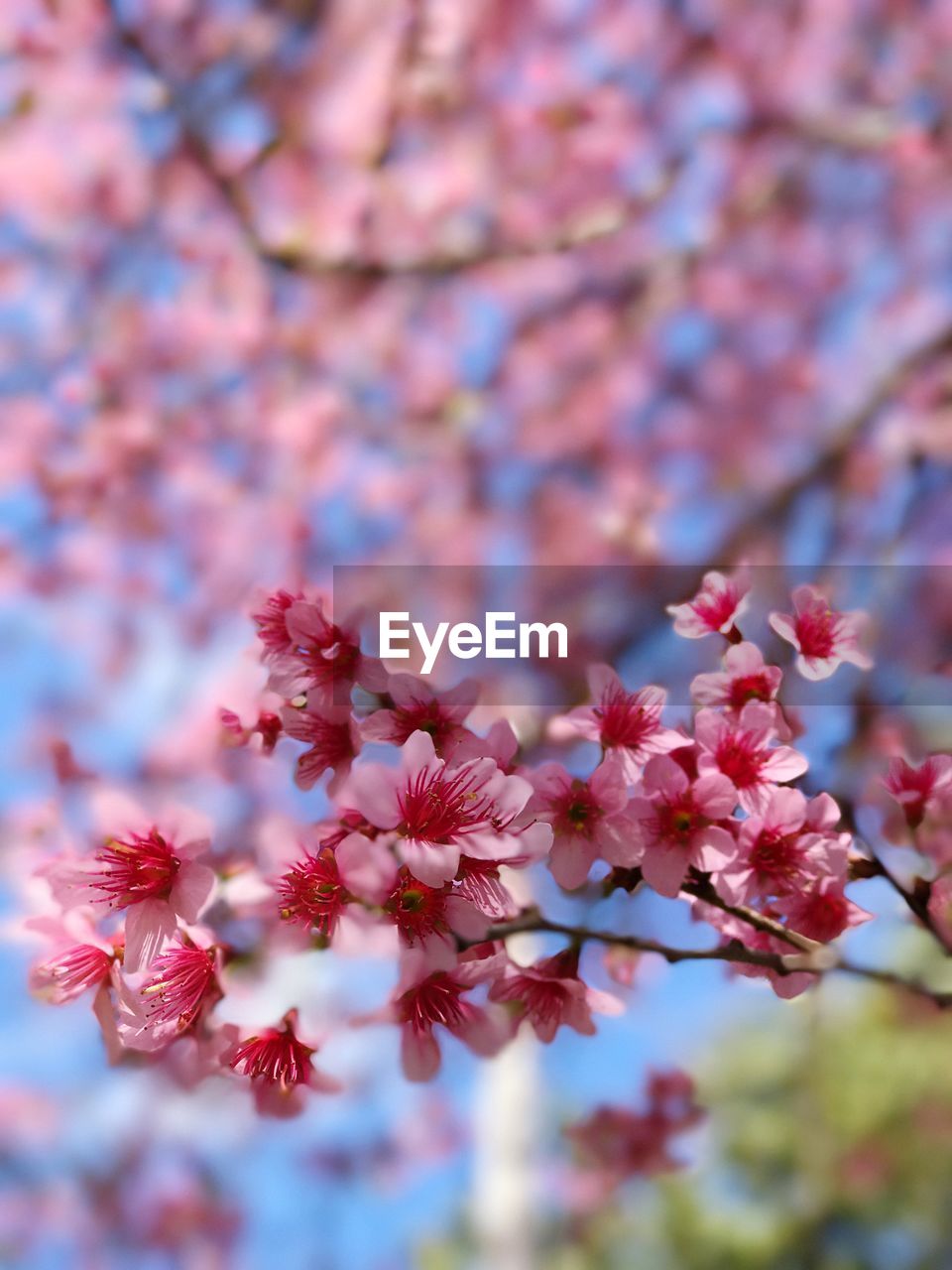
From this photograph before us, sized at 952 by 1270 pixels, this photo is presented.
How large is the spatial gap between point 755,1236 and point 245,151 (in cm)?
578

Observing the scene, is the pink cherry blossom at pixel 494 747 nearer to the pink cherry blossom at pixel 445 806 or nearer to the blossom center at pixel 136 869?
the pink cherry blossom at pixel 445 806

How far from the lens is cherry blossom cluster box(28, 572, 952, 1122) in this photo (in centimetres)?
65

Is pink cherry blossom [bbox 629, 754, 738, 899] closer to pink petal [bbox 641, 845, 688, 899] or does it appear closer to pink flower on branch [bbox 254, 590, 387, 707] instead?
pink petal [bbox 641, 845, 688, 899]

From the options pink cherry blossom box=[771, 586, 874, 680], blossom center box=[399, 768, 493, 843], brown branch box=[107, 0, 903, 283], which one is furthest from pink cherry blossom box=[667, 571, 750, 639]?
brown branch box=[107, 0, 903, 283]

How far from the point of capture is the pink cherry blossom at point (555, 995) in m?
0.74

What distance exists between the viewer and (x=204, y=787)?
258cm

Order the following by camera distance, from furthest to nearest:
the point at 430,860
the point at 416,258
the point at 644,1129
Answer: the point at 416,258 → the point at 644,1129 → the point at 430,860

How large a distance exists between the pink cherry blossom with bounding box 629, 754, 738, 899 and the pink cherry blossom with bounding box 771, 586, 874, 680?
0.70 feet

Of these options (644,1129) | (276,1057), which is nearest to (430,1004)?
(276,1057)

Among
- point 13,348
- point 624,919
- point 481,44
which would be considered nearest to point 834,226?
point 481,44

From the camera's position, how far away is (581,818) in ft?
2.32

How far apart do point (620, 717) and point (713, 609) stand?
143 millimetres

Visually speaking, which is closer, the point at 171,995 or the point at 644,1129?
the point at 171,995

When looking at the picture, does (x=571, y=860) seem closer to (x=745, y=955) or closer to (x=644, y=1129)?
(x=745, y=955)
